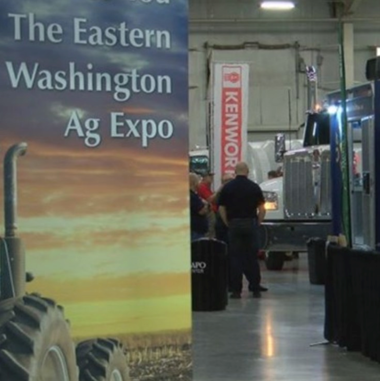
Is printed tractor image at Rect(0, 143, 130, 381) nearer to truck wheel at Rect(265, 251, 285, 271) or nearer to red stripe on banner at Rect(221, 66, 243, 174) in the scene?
red stripe on banner at Rect(221, 66, 243, 174)

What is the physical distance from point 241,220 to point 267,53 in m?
19.3

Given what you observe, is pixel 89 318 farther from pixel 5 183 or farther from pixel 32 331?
pixel 5 183

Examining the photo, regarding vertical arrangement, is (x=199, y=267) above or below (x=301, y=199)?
below

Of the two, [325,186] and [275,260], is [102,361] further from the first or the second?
[275,260]

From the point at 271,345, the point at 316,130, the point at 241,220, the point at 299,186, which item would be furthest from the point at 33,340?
the point at 299,186

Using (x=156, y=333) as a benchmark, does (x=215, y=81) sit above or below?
above

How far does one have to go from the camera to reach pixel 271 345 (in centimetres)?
1059

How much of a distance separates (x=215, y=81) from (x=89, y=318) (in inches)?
602

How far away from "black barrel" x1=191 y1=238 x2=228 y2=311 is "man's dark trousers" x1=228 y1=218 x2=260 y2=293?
145 cm

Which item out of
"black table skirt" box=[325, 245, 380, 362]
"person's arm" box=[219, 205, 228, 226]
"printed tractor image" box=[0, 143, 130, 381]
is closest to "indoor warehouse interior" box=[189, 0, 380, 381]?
"black table skirt" box=[325, 245, 380, 362]

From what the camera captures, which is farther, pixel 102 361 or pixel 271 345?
pixel 271 345

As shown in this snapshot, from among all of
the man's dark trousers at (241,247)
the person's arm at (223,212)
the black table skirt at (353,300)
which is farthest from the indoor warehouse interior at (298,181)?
the person's arm at (223,212)

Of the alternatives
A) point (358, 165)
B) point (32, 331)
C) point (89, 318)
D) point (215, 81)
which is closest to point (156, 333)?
point (89, 318)

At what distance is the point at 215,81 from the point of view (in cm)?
1953
